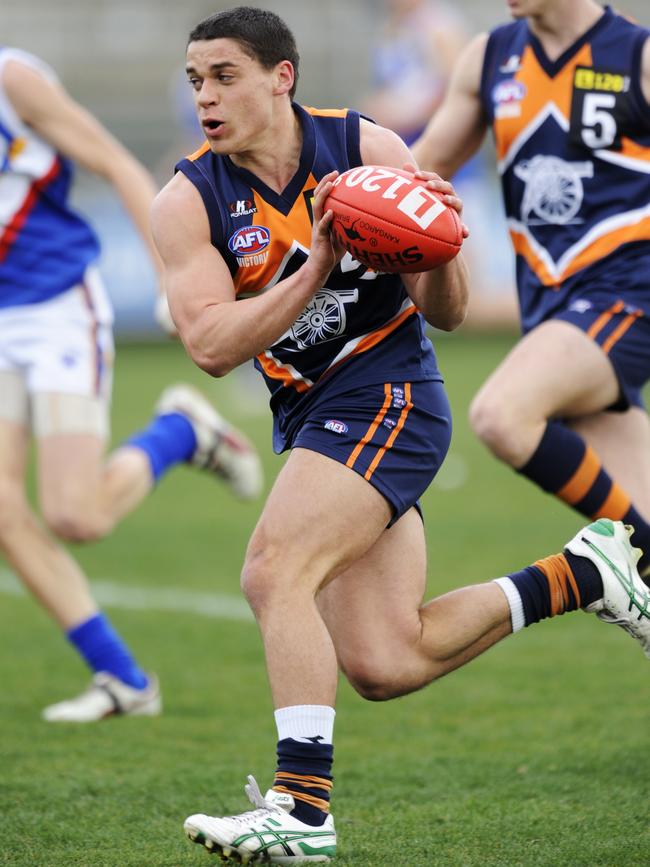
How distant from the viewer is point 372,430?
3.77 meters

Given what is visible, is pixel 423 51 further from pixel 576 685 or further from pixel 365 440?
pixel 365 440

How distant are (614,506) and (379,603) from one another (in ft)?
3.83

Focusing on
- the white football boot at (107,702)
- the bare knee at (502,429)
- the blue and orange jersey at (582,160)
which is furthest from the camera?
the white football boot at (107,702)

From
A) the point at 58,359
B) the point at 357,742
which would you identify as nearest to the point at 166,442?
the point at 58,359

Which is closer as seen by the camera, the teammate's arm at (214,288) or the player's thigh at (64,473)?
the teammate's arm at (214,288)

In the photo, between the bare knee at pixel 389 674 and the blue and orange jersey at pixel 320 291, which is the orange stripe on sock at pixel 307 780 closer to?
the bare knee at pixel 389 674

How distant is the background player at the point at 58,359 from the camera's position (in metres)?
5.32

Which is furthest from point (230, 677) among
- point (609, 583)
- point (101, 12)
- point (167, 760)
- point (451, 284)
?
point (101, 12)

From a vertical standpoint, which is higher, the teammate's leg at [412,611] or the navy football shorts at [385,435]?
the navy football shorts at [385,435]

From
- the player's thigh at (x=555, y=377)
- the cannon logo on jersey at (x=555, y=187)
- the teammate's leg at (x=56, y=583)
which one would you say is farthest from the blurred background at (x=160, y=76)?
the player's thigh at (x=555, y=377)

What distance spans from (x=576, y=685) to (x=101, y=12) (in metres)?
16.8

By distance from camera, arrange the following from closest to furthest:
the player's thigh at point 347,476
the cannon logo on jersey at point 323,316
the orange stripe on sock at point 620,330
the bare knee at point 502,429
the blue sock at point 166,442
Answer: the player's thigh at point 347,476 < the cannon logo on jersey at point 323,316 < the bare knee at point 502,429 < the orange stripe on sock at point 620,330 < the blue sock at point 166,442

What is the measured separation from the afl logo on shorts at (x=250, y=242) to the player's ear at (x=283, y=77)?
356mm

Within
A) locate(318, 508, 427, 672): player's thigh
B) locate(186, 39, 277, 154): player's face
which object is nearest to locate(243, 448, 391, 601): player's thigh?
locate(318, 508, 427, 672): player's thigh
